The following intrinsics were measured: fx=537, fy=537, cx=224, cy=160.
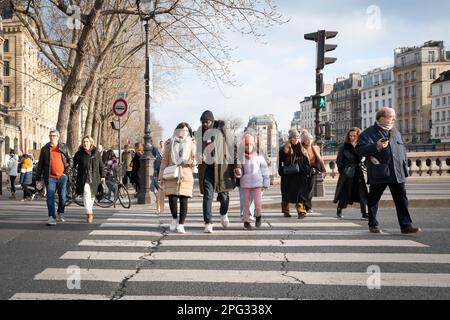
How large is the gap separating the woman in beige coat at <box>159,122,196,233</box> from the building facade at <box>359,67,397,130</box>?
359 ft

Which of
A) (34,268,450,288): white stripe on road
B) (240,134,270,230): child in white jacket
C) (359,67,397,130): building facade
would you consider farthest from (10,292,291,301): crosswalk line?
(359,67,397,130): building facade

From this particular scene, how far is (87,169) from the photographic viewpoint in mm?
10820

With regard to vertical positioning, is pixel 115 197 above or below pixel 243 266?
above

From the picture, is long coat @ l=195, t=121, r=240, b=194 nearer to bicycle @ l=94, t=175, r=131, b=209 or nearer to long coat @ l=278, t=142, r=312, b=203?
long coat @ l=278, t=142, r=312, b=203

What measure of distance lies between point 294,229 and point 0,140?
59696 mm

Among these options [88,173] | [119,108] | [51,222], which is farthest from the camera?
[119,108]

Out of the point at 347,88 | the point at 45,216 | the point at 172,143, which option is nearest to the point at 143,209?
the point at 45,216

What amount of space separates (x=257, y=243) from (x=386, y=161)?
2.28 metres

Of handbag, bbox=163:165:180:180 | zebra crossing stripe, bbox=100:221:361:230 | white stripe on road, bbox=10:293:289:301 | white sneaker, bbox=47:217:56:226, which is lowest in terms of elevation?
white stripe on road, bbox=10:293:289:301

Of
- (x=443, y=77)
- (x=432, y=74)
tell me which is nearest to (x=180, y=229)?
(x=443, y=77)

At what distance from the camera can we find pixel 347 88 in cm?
13750

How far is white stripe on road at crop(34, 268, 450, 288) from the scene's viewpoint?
5359 mm

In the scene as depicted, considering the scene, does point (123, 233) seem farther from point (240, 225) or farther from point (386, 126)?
point (386, 126)

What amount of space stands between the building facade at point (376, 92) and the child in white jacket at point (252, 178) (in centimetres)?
10864
